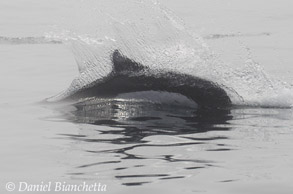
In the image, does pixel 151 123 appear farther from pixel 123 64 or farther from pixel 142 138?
A: pixel 123 64

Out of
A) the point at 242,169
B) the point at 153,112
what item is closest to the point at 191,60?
the point at 153,112

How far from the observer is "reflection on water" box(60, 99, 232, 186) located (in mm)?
7637

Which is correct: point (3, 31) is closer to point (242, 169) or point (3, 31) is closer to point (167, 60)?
point (167, 60)

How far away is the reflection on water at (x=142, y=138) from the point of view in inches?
301

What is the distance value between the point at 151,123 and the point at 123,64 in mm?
1208

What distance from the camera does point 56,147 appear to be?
28.4ft

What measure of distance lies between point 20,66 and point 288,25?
8501 mm

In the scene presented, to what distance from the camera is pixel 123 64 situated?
1071 cm

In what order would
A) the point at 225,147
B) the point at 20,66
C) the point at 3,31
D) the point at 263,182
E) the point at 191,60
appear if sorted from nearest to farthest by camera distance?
the point at 263,182, the point at 225,147, the point at 191,60, the point at 20,66, the point at 3,31
